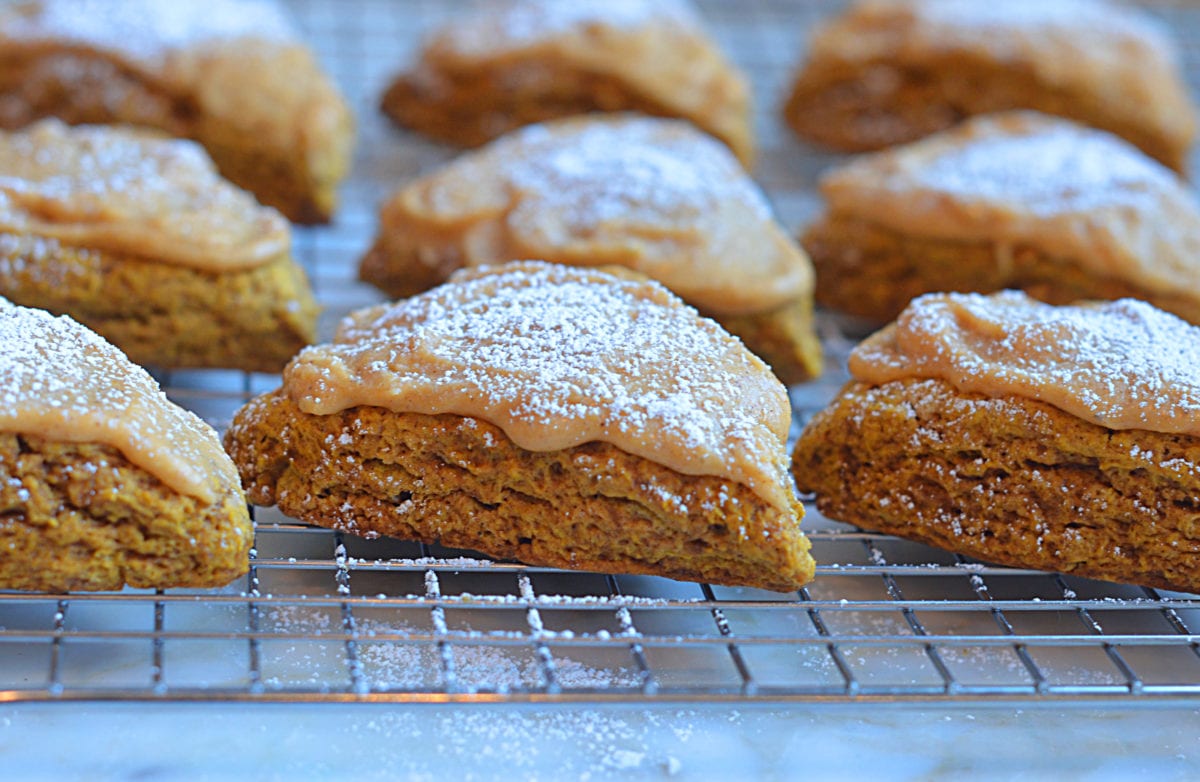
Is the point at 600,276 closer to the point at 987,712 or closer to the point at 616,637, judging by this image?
the point at 616,637

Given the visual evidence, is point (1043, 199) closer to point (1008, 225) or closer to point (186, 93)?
point (1008, 225)

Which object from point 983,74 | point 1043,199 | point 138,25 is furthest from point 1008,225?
point 138,25

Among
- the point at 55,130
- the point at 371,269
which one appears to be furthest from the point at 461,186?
the point at 55,130

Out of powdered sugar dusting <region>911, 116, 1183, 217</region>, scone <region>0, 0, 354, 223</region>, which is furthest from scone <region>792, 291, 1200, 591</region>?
scone <region>0, 0, 354, 223</region>

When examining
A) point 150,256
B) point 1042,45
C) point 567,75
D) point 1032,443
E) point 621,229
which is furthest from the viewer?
point 1042,45

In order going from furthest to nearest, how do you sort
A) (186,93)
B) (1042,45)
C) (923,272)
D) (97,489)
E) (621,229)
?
(1042,45)
(186,93)
(923,272)
(621,229)
(97,489)

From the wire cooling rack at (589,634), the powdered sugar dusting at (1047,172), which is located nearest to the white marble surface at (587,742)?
the wire cooling rack at (589,634)

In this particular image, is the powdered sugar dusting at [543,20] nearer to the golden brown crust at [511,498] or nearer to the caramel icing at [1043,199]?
the caramel icing at [1043,199]
